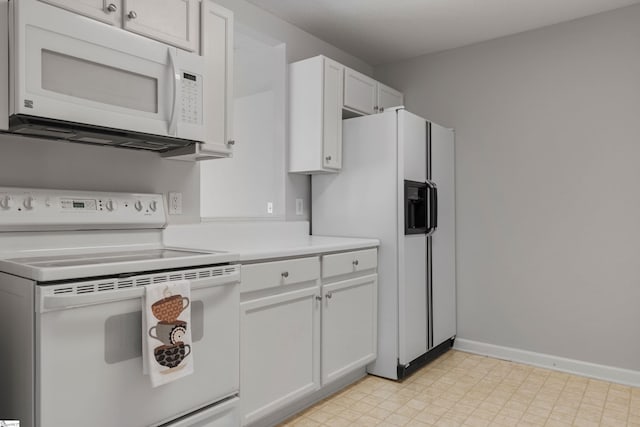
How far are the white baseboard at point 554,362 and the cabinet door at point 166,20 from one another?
294 centimetres

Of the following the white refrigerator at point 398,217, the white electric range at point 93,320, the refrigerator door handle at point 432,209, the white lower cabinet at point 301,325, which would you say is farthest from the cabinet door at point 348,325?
the white electric range at point 93,320

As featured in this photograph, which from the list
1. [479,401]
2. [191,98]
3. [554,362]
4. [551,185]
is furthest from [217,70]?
[554,362]

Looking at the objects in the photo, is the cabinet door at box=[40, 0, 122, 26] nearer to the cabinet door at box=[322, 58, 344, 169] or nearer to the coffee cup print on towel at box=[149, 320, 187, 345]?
the coffee cup print on towel at box=[149, 320, 187, 345]

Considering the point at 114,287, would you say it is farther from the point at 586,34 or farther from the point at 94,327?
the point at 586,34

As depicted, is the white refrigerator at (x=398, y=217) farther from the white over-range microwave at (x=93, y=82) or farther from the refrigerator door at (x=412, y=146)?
the white over-range microwave at (x=93, y=82)

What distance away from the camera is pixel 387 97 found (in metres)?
3.65

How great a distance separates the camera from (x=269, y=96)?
380cm

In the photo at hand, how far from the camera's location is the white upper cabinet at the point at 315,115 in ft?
9.69

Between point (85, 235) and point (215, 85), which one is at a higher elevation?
point (215, 85)

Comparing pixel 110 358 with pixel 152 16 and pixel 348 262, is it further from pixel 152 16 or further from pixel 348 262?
pixel 348 262

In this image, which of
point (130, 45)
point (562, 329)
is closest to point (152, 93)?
point (130, 45)

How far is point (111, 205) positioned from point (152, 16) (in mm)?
843

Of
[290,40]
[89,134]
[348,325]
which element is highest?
[290,40]

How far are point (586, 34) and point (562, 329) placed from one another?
2075 millimetres
